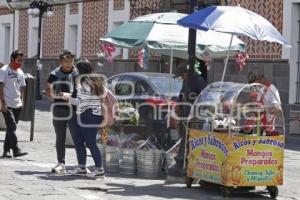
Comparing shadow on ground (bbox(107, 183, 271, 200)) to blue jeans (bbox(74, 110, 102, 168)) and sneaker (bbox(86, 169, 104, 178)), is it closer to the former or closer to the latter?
sneaker (bbox(86, 169, 104, 178))

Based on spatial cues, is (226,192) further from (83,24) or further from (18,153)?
(83,24)

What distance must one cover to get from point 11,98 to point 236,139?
15.2 ft

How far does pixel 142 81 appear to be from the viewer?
1695cm

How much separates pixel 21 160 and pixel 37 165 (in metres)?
0.58

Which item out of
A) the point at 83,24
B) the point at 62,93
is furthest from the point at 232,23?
the point at 83,24

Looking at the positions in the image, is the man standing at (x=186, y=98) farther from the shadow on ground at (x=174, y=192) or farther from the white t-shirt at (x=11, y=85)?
the white t-shirt at (x=11, y=85)

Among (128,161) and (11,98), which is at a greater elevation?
(11,98)

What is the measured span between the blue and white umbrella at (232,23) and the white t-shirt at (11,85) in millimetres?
3655

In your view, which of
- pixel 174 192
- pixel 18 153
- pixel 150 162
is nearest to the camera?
pixel 174 192

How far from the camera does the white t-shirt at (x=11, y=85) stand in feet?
42.2

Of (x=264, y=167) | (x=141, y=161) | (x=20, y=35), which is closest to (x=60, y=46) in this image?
(x=20, y=35)

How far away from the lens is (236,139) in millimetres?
9898

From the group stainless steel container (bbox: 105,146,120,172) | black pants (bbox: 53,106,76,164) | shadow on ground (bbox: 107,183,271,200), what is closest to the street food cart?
shadow on ground (bbox: 107,183,271,200)

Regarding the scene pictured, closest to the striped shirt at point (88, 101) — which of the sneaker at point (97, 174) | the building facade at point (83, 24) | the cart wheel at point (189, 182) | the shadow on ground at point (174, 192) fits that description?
the sneaker at point (97, 174)
